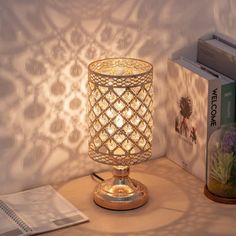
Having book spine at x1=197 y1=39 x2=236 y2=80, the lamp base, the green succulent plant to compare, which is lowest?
the lamp base

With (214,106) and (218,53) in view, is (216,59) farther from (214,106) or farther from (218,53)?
(214,106)

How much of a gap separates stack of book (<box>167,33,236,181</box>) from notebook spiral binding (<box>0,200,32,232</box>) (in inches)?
17.5

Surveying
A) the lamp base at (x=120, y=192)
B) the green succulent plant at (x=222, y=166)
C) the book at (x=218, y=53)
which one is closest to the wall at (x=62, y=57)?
the book at (x=218, y=53)

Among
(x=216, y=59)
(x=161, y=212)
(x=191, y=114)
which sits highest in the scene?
(x=216, y=59)

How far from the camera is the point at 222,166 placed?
162cm

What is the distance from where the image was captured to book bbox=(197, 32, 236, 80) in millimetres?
1704

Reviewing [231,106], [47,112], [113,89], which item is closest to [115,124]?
[113,89]

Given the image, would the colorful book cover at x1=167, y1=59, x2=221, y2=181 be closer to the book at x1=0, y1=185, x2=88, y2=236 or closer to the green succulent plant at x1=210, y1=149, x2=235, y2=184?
the green succulent plant at x1=210, y1=149, x2=235, y2=184

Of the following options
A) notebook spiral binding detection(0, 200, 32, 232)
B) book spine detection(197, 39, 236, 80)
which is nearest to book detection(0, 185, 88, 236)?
notebook spiral binding detection(0, 200, 32, 232)

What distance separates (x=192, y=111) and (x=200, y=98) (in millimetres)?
55

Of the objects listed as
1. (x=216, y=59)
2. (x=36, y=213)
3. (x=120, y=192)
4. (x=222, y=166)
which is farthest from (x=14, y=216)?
(x=216, y=59)

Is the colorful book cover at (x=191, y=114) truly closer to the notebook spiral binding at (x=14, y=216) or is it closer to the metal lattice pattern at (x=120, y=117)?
the metal lattice pattern at (x=120, y=117)

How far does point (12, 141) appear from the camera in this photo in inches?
64.7

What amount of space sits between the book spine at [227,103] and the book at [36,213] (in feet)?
1.30
